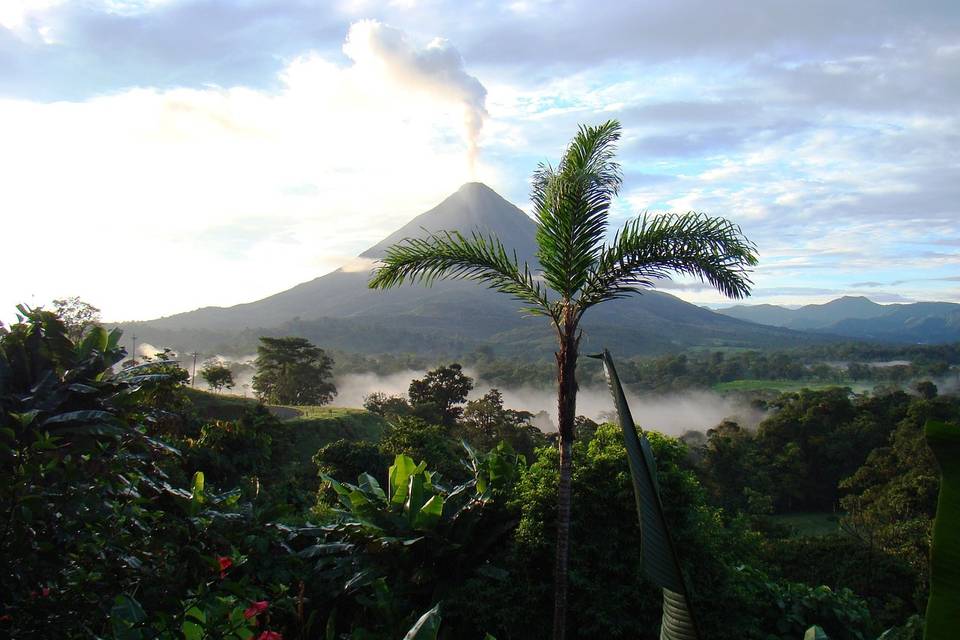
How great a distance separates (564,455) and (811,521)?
32674 millimetres

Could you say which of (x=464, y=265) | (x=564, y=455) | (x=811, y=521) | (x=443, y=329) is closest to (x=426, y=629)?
(x=564, y=455)

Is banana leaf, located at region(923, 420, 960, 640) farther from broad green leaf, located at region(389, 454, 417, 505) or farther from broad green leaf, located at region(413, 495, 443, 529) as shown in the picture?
broad green leaf, located at region(389, 454, 417, 505)

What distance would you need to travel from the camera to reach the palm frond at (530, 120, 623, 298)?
5.17 meters

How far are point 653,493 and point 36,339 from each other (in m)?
4.30

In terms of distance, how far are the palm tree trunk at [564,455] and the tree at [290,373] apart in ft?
123

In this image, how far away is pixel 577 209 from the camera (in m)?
5.16

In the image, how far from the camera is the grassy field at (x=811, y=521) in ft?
98.4

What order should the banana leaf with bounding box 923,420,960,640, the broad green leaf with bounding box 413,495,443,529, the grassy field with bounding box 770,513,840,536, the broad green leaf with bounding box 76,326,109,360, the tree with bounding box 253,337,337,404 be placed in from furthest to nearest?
1. the tree with bounding box 253,337,337,404
2. the grassy field with bounding box 770,513,840,536
3. the broad green leaf with bounding box 413,495,443,529
4. the broad green leaf with bounding box 76,326,109,360
5. the banana leaf with bounding box 923,420,960,640

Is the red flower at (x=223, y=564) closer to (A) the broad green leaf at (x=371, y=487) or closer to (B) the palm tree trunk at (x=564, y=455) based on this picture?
(B) the palm tree trunk at (x=564, y=455)

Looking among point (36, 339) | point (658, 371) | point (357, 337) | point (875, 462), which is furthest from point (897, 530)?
point (357, 337)

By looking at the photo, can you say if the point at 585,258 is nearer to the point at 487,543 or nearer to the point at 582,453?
the point at 582,453

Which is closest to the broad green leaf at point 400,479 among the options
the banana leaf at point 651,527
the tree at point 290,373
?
the banana leaf at point 651,527

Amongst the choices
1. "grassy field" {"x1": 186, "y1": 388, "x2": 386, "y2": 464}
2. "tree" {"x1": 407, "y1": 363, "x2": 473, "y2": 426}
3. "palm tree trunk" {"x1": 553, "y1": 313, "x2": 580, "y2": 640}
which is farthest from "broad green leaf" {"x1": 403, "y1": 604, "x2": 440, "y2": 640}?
"tree" {"x1": 407, "y1": 363, "x2": 473, "y2": 426}

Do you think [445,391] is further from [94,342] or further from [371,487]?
[94,342]
